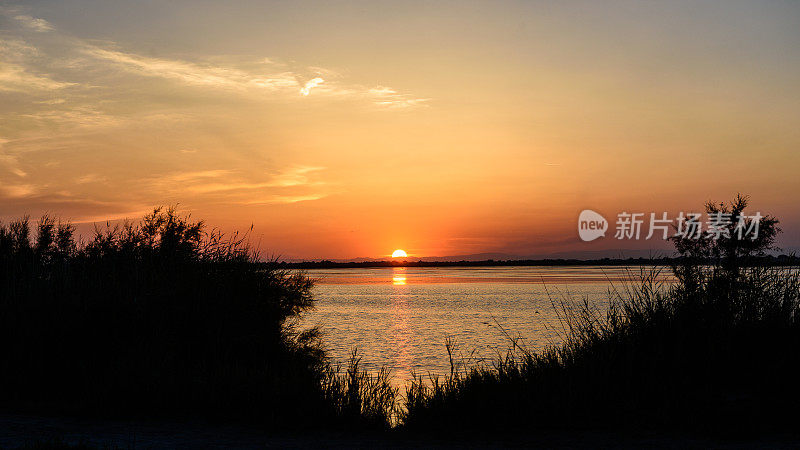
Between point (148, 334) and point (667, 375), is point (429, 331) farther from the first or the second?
point (667, 375)

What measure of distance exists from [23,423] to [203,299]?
6.34 metres

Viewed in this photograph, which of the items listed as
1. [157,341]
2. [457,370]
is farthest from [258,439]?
[157,341]

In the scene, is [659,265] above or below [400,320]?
above

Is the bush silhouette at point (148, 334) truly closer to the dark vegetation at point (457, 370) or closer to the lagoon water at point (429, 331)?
the dark vegetation at point (457, 370)

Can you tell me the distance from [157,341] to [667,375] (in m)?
9.68

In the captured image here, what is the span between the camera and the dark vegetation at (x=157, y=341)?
10625mm

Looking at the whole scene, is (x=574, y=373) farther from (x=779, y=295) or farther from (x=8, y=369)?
(x=8, y=369)

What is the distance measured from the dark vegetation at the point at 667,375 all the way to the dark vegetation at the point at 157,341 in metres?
1.95

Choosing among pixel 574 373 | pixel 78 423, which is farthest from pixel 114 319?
pixel 574 373

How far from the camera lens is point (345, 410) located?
1031 centimetres

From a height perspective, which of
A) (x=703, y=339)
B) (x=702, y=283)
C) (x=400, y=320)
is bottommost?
(x=400, y=320)

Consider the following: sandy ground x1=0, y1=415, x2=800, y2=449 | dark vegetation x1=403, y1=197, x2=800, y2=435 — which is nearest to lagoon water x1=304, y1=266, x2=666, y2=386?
dark vegetation x1=403, y1=197, x2=800, y2=435

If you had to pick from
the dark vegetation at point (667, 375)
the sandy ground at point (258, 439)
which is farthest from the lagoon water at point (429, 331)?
the sandy ground at point (258, 439)

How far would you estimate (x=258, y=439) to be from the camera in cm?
919
